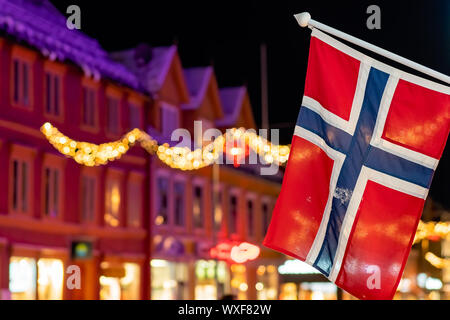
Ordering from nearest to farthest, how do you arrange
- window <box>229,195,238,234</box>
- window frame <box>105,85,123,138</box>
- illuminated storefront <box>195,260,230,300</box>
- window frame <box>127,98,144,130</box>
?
1. window frame <box>105,85,123,138</box>
2. window frame <box>127,98,144,130</box>
3. illuminated storefront <box>195,260,230,300</box>
4. window <box>229,195,238,234</box>

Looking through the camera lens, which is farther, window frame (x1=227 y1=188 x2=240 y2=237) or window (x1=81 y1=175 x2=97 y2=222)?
window frame (x1=227 y1=188 x2=240 y2=237)

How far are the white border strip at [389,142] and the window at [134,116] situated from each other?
3147 cm

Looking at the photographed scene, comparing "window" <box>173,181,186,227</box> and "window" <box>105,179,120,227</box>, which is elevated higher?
"window" <box>173,181,186,227</box>

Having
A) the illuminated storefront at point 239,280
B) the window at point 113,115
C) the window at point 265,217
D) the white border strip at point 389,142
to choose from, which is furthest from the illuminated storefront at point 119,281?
the white border strip at point 389,142

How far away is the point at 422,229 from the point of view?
163ft

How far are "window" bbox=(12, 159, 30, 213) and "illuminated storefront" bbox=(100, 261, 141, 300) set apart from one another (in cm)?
561

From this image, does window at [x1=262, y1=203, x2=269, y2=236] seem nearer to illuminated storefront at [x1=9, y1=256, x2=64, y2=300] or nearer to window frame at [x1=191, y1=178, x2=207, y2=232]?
window frame at [x1=191, y1=178, x2=207, y2=232]

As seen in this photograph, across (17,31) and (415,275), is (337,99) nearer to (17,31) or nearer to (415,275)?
(17,31)

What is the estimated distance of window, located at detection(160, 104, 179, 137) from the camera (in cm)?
4138

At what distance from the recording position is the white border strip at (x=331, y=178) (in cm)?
695

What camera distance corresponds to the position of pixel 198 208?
146 feet

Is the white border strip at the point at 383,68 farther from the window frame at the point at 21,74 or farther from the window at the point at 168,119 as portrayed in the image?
the window at the point at 168,119

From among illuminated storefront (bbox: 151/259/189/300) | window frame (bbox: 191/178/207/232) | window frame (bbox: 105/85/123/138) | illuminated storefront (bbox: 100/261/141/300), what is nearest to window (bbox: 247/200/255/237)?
window frame (bbox: 191/178/207/232)
